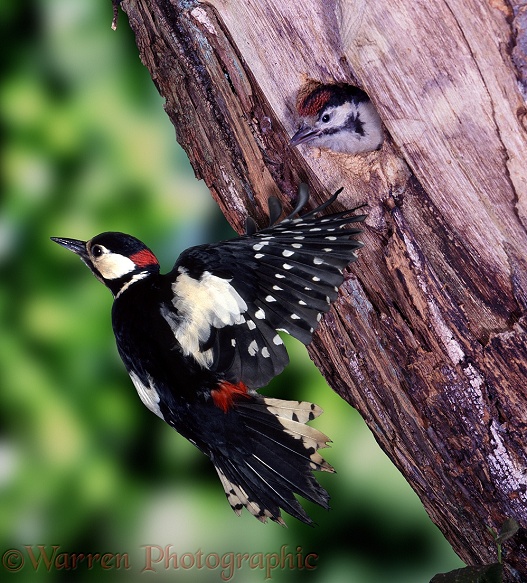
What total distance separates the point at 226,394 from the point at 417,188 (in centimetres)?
47

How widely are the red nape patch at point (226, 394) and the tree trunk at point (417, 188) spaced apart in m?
0.22

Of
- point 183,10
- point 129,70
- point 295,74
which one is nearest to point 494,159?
point 295,74

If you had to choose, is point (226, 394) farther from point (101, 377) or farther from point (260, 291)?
point (101, 377)

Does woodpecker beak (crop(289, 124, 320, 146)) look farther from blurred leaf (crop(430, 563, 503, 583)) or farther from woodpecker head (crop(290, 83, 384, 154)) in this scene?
blurred leaf (crop(430, 563, 503, 583))

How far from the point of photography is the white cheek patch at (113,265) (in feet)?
4.55

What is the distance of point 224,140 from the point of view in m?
1.45

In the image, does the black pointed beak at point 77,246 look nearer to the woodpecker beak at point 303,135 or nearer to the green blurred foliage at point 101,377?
the woodpecker beak at point 303,135

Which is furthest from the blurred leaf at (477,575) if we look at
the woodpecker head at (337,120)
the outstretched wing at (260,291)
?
the woodpecker head at (337,120)

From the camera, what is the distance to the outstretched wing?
121 centimetres

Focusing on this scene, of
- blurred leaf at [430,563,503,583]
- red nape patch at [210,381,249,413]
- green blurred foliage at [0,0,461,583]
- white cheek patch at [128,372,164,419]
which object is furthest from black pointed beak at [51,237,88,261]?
blurred leaf at [430,563,503,583]

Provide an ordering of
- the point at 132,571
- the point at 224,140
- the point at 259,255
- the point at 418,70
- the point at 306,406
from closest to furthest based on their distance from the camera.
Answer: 1. the point at 418,70
2. the point at 259,255
3. the point at 306,406
4. the point at 224,140
5. the point at 132,571

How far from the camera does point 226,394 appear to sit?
130 cm

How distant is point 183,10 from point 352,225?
516 millimetres

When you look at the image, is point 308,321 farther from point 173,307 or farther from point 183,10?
point 183,10
